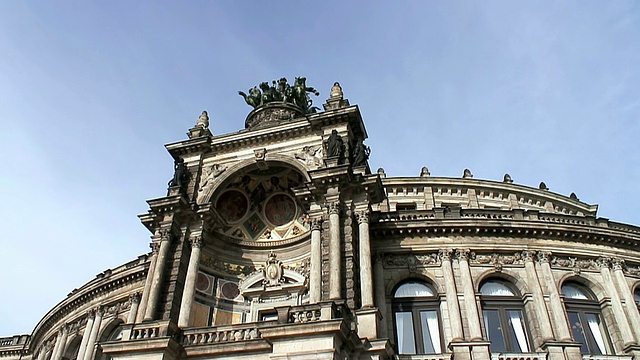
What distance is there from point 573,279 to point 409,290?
7.61 meters

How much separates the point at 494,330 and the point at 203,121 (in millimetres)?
18927

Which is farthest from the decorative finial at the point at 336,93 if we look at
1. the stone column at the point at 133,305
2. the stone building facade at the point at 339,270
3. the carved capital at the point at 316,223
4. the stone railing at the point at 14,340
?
the stone railing at the point at 14,340

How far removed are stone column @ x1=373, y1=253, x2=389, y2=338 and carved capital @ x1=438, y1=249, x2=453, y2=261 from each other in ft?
8.61

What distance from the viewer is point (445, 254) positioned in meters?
24.0

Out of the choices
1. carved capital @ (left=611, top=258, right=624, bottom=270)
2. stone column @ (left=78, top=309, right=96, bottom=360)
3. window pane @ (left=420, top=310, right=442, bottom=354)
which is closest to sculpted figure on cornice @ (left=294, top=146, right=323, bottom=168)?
window pane @ (left=420, top=310, right=442, bottom=354)

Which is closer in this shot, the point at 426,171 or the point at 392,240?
the point at 392,240

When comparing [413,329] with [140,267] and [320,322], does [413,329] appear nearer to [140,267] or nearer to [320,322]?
[320,322]

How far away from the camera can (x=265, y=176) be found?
91.5 ft

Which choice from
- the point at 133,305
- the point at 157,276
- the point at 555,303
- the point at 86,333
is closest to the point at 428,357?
the point at 555,303

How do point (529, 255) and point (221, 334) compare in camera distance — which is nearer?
point (221, 334)

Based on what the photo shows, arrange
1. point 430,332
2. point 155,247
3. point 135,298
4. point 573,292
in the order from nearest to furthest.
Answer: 1. point 430,332
2. point 573,292
3. point 155,247
4. point 135,298

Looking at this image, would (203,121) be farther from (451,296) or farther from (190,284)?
(451,296)

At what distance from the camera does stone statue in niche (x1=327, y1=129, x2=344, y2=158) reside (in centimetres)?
2434

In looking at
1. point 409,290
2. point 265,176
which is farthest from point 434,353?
point 265,176
